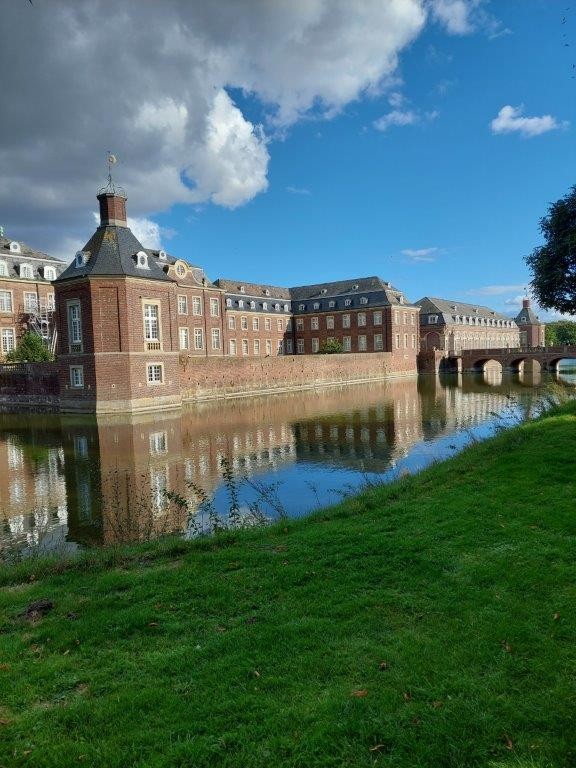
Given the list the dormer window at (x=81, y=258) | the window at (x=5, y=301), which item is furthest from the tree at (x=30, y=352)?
the dormer window at (x=81, y=258)

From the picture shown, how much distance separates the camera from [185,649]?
3816 millimetres

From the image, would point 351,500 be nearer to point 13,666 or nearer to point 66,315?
point 13,666

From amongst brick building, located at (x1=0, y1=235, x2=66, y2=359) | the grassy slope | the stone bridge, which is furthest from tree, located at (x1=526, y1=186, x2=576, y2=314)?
the stone bridge

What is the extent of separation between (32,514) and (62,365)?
2002 cm

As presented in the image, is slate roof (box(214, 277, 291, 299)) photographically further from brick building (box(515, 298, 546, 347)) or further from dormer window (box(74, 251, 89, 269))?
brick building (box(515, 298, 546, 347))

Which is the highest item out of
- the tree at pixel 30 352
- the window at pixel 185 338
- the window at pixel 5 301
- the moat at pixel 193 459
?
the window at pixel 5 301

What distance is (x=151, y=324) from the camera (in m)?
28.7

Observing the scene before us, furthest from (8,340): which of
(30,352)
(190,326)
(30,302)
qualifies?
(190,326)

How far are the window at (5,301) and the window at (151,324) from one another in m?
19.6

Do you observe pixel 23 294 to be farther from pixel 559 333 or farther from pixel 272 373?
pixel 559 333

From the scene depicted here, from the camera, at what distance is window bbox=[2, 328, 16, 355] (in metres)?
41.2

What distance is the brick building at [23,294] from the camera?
136ft

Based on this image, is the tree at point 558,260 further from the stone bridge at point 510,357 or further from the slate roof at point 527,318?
the slate roof at point 527,318

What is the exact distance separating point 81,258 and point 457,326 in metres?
54.7
